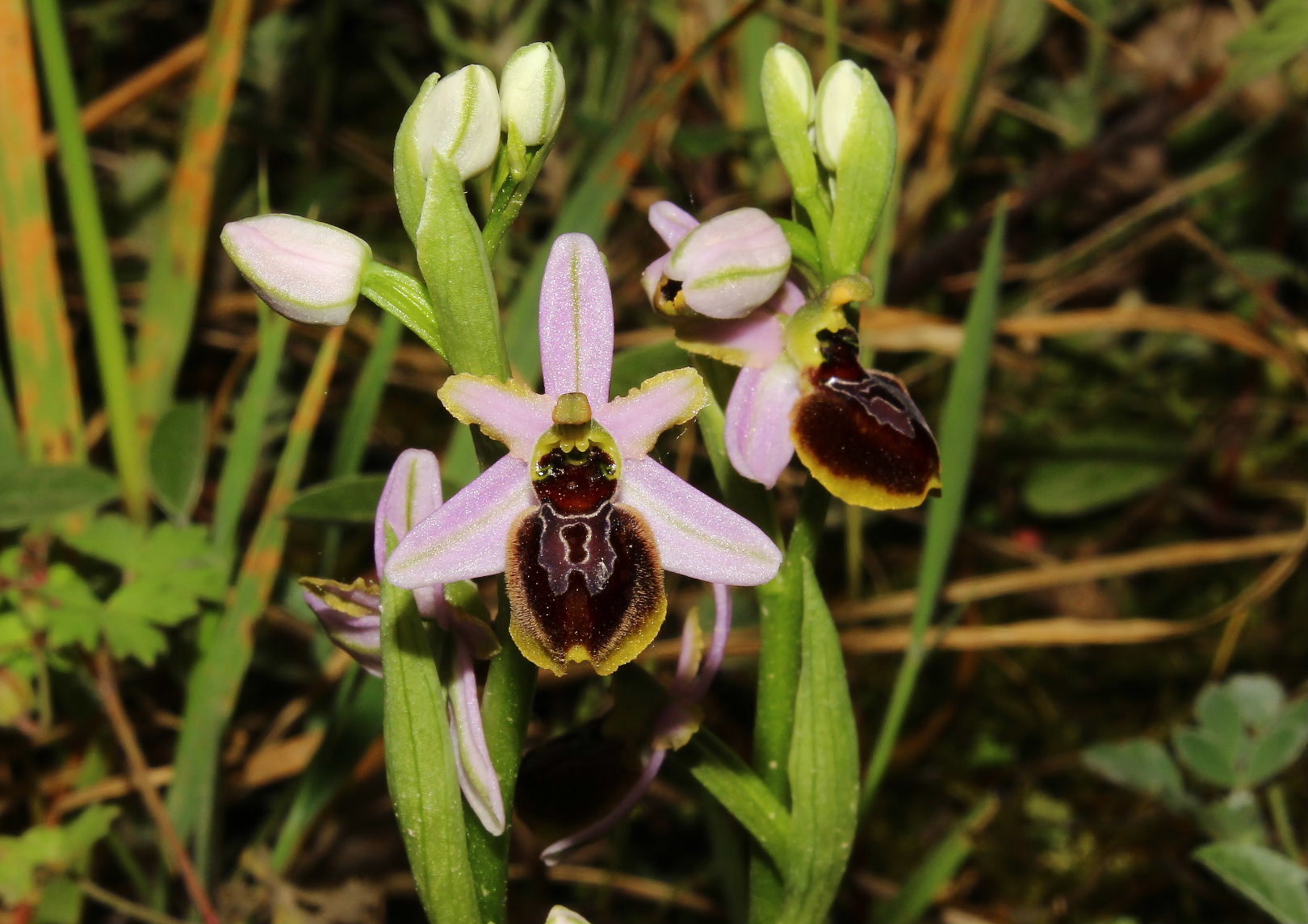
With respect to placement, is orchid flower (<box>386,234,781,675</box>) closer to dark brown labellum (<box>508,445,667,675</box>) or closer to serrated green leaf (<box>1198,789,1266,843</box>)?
dark brown labellum (<box>508,445,667,675</box>)

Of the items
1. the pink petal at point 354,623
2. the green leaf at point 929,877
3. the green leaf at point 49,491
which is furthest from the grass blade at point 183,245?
the green leaf at point 929,877

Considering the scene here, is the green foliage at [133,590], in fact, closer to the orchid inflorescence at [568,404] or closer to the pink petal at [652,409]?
the orchid inflorescence at [568,404]

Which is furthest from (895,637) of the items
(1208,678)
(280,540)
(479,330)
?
(479,330)

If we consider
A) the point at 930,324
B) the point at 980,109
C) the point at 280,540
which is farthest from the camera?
the point at 980,109

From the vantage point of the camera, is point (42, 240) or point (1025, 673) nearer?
point (42, 240)

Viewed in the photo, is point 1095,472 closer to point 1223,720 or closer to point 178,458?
point 1223,720

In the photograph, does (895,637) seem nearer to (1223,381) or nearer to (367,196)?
(1223,381)

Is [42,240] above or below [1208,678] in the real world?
above
